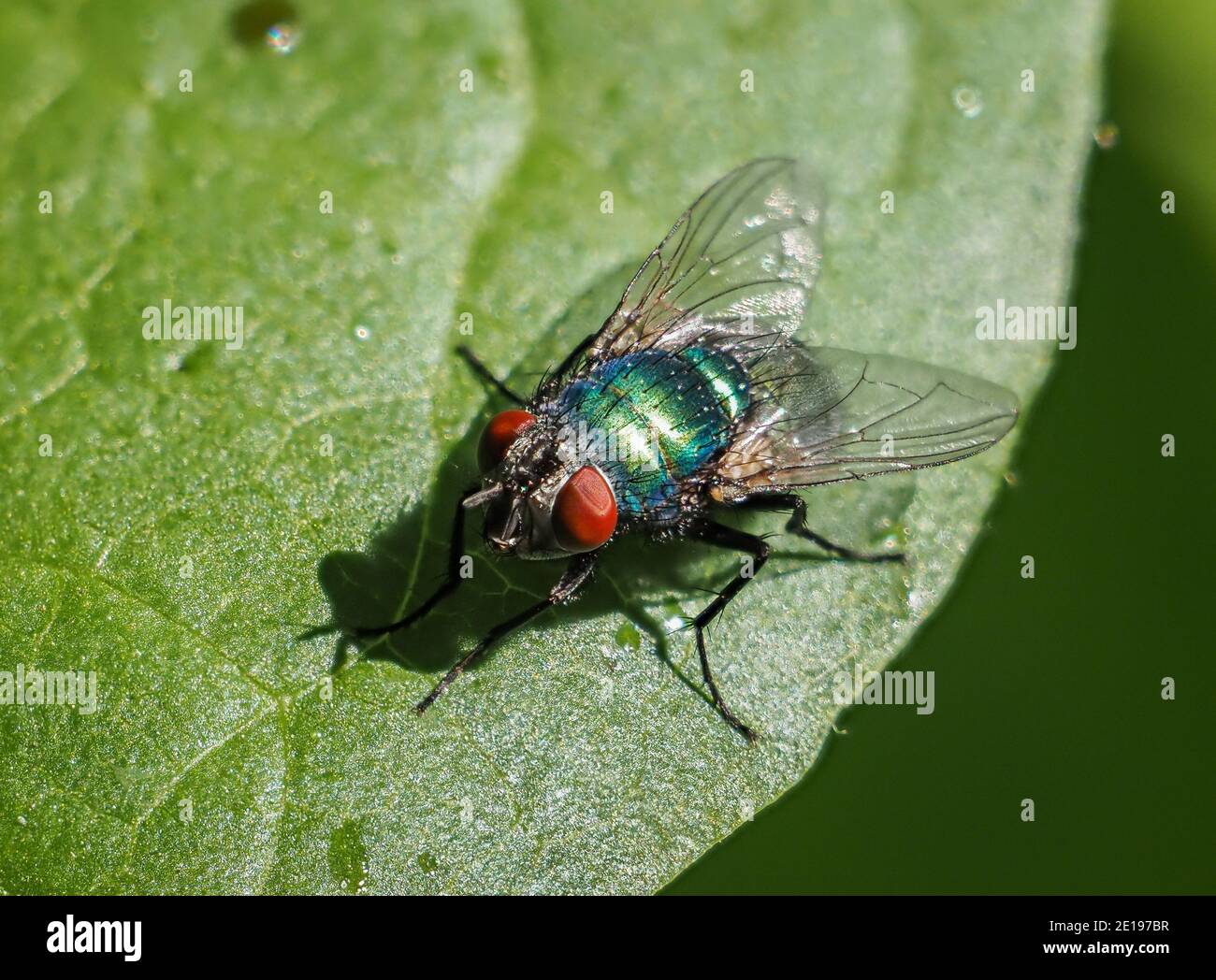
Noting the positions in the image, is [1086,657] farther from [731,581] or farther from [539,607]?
[539,607]

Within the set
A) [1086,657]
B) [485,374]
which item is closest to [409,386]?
[485,374]

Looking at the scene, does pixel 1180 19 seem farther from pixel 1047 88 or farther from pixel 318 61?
pixel 318 61

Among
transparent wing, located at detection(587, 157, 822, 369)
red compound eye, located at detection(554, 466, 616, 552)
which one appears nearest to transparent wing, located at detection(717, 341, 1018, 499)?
transparent wing, located at detection(587, 157, 822, 369)

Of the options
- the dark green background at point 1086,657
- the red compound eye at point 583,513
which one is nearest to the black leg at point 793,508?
the dark green background at point 1086,657

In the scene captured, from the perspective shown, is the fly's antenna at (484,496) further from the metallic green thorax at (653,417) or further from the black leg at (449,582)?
the metallic green thorax at (653,417)

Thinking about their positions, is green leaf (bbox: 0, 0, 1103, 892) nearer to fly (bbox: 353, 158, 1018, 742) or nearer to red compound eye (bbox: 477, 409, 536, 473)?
fly (bbox: 353, 158, 1018, 742)

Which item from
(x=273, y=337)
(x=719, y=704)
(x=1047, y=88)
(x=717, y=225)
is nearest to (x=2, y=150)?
(x=273, y=337)
